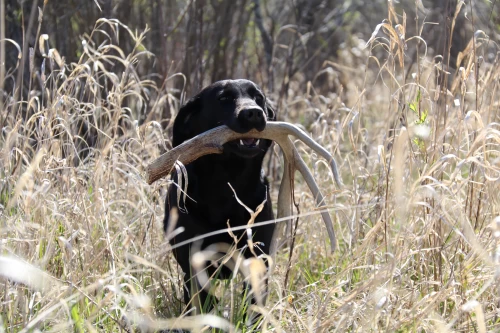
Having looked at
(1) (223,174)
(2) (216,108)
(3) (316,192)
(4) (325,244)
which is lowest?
(4) (325,244)

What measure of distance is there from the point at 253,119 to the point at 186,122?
0.62 meters

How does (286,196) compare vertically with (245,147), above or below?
below

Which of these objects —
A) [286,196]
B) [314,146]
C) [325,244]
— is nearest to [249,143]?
[286,196]

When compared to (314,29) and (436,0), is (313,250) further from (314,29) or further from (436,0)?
(436,0)

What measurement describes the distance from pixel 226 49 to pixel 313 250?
265 cm

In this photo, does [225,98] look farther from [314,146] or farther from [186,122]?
[314,146]

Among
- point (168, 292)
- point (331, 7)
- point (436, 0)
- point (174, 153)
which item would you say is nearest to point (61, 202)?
point (174, 153)

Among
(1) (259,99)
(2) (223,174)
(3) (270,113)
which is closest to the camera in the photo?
(2) (223,174)

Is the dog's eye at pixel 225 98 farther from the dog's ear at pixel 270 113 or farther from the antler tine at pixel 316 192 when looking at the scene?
the antler tine at pixel 316 192

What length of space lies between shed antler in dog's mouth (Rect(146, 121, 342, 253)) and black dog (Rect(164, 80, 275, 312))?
0.17 feet

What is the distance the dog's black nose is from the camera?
312 cm

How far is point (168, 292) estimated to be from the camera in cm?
336

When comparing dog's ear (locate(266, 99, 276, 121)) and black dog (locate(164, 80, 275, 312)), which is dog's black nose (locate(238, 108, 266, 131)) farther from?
dog's ear (locate(266, 99, 276, 121))

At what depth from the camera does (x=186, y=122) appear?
12.0ft
